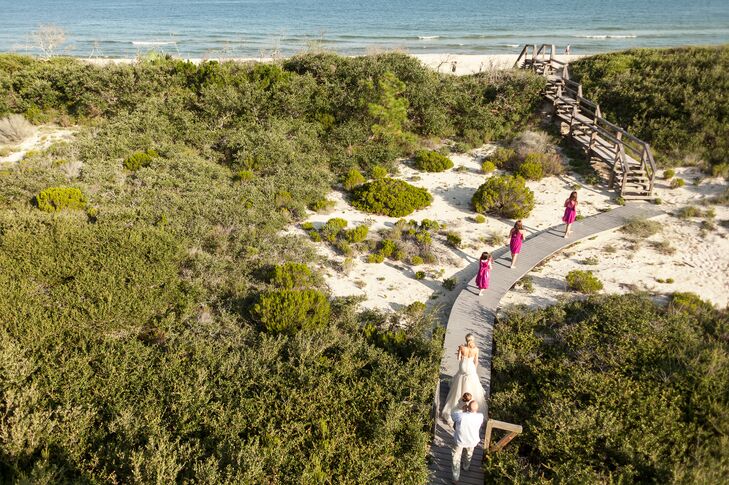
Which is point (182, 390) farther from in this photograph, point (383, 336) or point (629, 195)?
point (629, 195)

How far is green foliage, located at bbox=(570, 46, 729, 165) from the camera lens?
18.0 meters

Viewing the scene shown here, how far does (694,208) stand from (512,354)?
1114 centimetres

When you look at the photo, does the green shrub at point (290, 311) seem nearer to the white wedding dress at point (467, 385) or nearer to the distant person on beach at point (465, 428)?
the white wedding dress at point (467, 385)

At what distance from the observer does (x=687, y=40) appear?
46.5 metres

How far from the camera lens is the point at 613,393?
7.16 meters

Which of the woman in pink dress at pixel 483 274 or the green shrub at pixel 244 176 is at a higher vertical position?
the green shrub at pixel 244 176

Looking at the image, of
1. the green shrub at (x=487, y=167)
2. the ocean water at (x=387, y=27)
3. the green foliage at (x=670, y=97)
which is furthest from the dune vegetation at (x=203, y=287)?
the ocean water at (x=387, y=27)

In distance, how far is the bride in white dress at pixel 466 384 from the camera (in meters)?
7.12

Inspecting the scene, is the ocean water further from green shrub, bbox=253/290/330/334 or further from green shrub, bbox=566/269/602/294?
green shrub, bbox=566/269/602/294

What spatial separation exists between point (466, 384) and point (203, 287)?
24.2 feet

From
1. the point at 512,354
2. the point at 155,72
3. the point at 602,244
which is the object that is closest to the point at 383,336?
the point at 512,354

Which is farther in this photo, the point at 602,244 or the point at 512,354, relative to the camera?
the point at 602,244

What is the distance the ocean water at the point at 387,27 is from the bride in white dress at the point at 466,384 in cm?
2416

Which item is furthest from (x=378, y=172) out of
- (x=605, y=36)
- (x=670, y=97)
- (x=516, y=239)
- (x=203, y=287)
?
(x=605, y=36)
